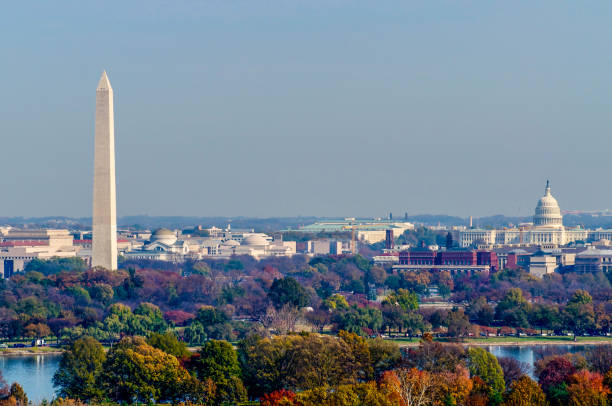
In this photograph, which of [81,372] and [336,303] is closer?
[81,372]

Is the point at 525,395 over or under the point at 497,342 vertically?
over

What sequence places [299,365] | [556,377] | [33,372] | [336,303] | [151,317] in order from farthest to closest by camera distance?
[336,303], [151,317], [33,372], [299,365], [556,377]

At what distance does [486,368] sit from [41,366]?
2367 cm

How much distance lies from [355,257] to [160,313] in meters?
66.8

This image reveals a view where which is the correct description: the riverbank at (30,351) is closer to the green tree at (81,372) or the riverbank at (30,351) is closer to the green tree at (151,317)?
the green tree at (151,317)

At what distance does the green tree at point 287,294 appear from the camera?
9594 centimetres

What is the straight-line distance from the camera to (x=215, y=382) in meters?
56.8

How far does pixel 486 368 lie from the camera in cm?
5844

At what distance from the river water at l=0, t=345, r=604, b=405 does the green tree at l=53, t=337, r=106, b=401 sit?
2.74 feet

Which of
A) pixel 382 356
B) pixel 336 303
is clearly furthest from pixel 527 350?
pixel 382 356

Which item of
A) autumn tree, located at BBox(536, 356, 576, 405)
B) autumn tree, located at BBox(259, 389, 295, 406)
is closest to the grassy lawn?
autumn tree, located at BBox(259, 389, 295, 406)

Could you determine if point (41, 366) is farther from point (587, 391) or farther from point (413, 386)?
point (587, 391)

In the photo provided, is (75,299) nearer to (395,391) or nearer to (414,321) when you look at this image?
(414,321)

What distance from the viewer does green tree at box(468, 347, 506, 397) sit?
2249 inches
